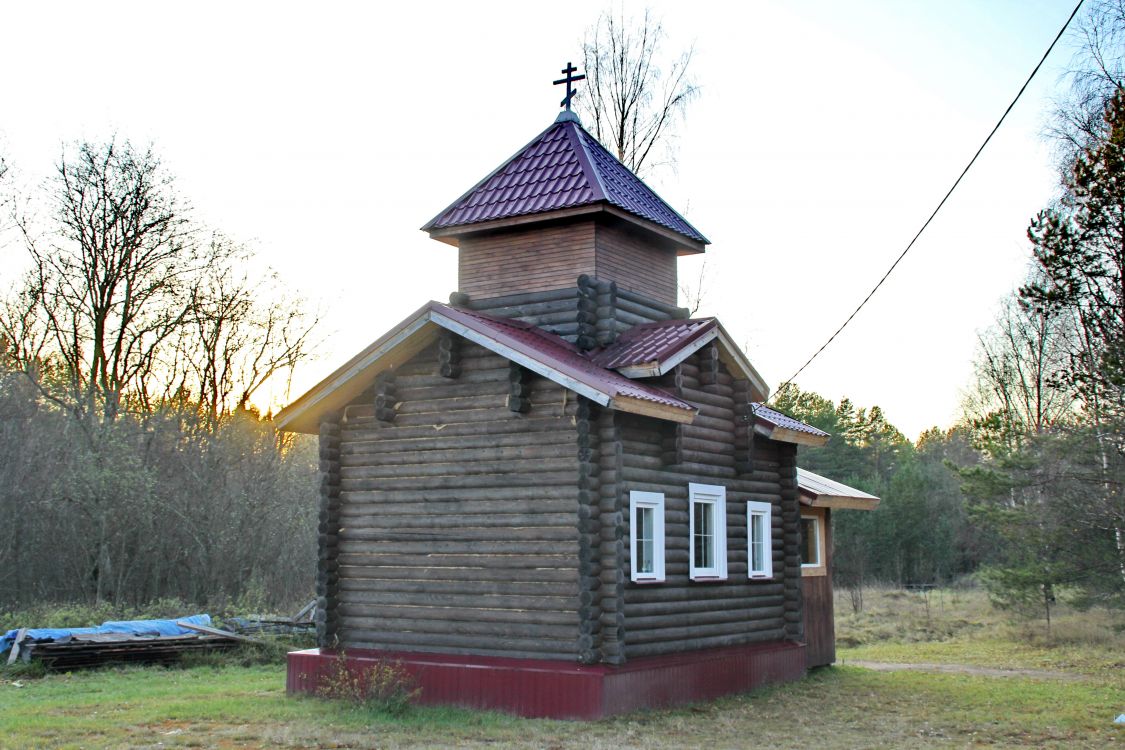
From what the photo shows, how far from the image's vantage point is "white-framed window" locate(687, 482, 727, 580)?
47.2ft

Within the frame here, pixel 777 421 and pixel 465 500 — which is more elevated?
pixel 777 421

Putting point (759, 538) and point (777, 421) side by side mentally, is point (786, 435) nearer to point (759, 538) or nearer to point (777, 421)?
point (777, 421)

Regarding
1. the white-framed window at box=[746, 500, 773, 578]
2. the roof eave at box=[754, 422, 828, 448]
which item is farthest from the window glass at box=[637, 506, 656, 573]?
the roof eave at box=[754, 422, 828, 448]

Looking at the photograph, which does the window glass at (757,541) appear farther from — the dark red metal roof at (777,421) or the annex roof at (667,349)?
the annex roof at (667,349)

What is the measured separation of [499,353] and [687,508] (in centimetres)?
343

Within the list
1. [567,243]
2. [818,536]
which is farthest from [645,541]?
[818,536]

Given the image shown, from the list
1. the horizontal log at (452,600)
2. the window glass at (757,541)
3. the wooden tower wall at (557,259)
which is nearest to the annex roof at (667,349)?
the wooden tower wall at (557,259)

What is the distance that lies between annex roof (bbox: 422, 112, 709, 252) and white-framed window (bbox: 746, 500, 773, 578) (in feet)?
13.8

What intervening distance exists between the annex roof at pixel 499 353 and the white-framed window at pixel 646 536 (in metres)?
1.09

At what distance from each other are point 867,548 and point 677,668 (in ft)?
115

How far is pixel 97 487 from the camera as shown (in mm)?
23797

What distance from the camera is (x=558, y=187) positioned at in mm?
15516

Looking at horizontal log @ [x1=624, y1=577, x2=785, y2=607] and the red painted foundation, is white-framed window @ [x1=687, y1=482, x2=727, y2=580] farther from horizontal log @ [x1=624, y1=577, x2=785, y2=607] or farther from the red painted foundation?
the red painted foundation

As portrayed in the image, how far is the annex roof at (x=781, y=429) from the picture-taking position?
1579 cm
